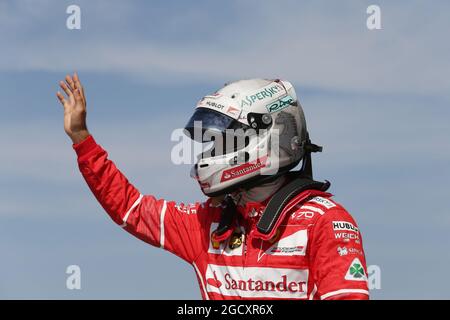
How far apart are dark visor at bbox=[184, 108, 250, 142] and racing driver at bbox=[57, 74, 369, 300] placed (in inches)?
0.5

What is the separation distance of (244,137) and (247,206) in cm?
83

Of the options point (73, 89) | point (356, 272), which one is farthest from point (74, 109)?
point (356, 272)

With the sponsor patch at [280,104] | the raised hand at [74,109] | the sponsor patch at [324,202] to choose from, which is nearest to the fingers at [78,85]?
the raised hand at [74,109]

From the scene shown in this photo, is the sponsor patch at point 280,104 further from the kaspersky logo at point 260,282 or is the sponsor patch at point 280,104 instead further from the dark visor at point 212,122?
the kaspersky logo at point 260,282

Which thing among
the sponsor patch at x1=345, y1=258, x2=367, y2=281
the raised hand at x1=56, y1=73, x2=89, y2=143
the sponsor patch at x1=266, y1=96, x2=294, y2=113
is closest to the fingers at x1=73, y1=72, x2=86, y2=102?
the raised hand at x1=56, y1=73, x2=89, y2=143

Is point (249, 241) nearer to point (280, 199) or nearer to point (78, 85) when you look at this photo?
point (280, 199)

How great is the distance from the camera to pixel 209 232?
1126 centimetres

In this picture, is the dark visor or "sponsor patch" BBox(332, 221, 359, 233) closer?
"sponsor patch" BBox(332, 221, 359, 233)

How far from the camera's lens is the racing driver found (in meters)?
10.4

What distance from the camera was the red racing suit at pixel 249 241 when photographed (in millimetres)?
10039

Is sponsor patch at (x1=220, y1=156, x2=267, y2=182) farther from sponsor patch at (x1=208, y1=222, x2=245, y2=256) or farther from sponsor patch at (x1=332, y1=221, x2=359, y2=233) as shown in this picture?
sponsor patch at (x1=332, y1=221, x2=359, y2=233)

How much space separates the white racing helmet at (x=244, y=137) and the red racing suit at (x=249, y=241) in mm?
402
